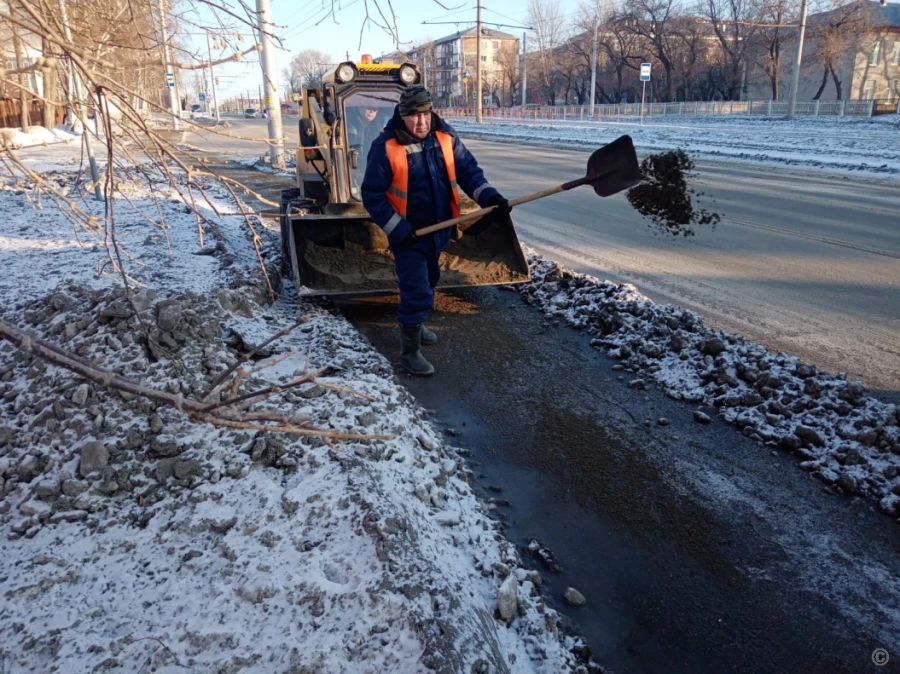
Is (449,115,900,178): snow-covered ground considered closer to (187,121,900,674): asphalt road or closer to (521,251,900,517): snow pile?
(521,251,900,517): snow pile

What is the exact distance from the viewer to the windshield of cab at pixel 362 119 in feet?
23.9

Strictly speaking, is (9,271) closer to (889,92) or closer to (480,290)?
(480,290)

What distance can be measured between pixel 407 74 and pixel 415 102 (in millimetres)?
3080

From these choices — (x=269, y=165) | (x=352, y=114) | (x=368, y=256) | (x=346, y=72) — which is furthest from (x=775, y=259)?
(x=269, y=165)

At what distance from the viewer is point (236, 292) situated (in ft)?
18.3

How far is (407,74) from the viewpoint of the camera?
736cm

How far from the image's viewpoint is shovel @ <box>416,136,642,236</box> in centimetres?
486

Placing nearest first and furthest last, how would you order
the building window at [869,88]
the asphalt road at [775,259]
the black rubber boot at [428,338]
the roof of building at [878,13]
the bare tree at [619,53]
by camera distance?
the asphalt road at [775,259] → the black rubber boot at [428,338] → the roof of building at [878,13] → the building window at [869,88] → the bare tree at [619,53]

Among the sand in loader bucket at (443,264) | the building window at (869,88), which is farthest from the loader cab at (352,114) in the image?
the building window at (869,88)

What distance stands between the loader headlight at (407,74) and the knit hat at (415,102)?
2942 millimetres

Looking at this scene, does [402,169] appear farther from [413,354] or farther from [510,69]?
[510,69]

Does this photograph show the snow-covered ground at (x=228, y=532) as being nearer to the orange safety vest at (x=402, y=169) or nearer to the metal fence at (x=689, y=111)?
the orange safety vest at (x=402, y=169)

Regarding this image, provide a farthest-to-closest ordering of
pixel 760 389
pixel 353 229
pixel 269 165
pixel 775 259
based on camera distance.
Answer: pixel 269 165, pixel 775 259, pixel 353 229, pixel 760 389

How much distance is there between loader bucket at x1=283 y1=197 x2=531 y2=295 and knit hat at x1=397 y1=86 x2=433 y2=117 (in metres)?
1.74
